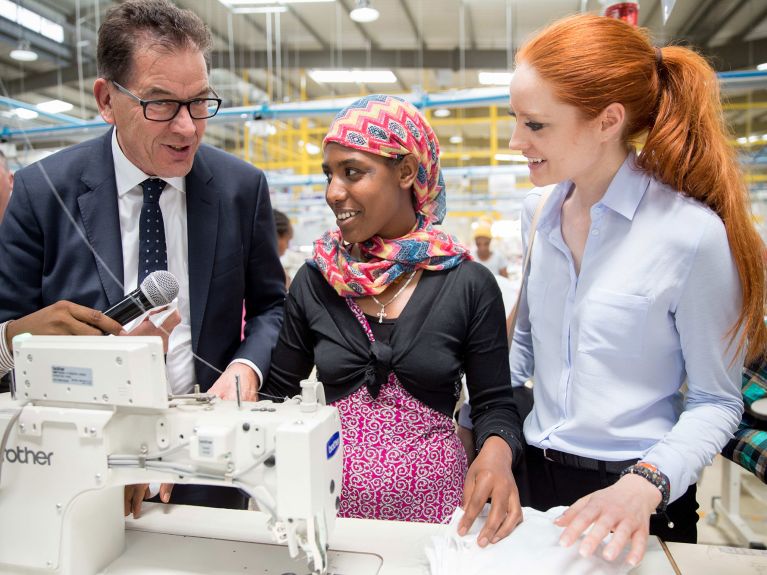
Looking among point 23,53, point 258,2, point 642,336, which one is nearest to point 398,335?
point 642,336

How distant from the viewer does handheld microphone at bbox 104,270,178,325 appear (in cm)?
94

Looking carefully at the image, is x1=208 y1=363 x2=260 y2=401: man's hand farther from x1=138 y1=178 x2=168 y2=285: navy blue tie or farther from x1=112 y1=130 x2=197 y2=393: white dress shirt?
x1=138 y1=178 x2=168 y2=285: navy blue tie

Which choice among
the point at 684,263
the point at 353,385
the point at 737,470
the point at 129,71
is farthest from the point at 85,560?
the point at 737,470

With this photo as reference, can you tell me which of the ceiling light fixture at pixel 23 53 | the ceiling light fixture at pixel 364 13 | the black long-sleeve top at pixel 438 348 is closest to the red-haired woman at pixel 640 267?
the black long-sleeve top at pixel 438 348

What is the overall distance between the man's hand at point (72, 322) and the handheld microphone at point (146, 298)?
16 mm

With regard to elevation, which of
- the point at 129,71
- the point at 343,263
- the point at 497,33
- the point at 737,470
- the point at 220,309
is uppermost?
the point at 497,33

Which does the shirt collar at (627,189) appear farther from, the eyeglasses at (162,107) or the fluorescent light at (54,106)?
the fluorescent light at (54,106)

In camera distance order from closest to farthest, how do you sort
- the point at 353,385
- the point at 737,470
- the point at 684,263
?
the point at 684,263, the point at 353,385, the point at 737,470

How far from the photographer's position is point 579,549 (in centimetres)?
84

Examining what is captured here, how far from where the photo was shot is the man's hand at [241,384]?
3.91 feet

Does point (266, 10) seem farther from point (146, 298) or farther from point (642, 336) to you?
point (642, 336)

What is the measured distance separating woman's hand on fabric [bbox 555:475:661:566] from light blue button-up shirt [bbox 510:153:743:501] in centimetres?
6

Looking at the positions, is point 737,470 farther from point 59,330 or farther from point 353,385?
point 59,330

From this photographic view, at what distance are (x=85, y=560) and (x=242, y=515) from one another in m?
0.27
